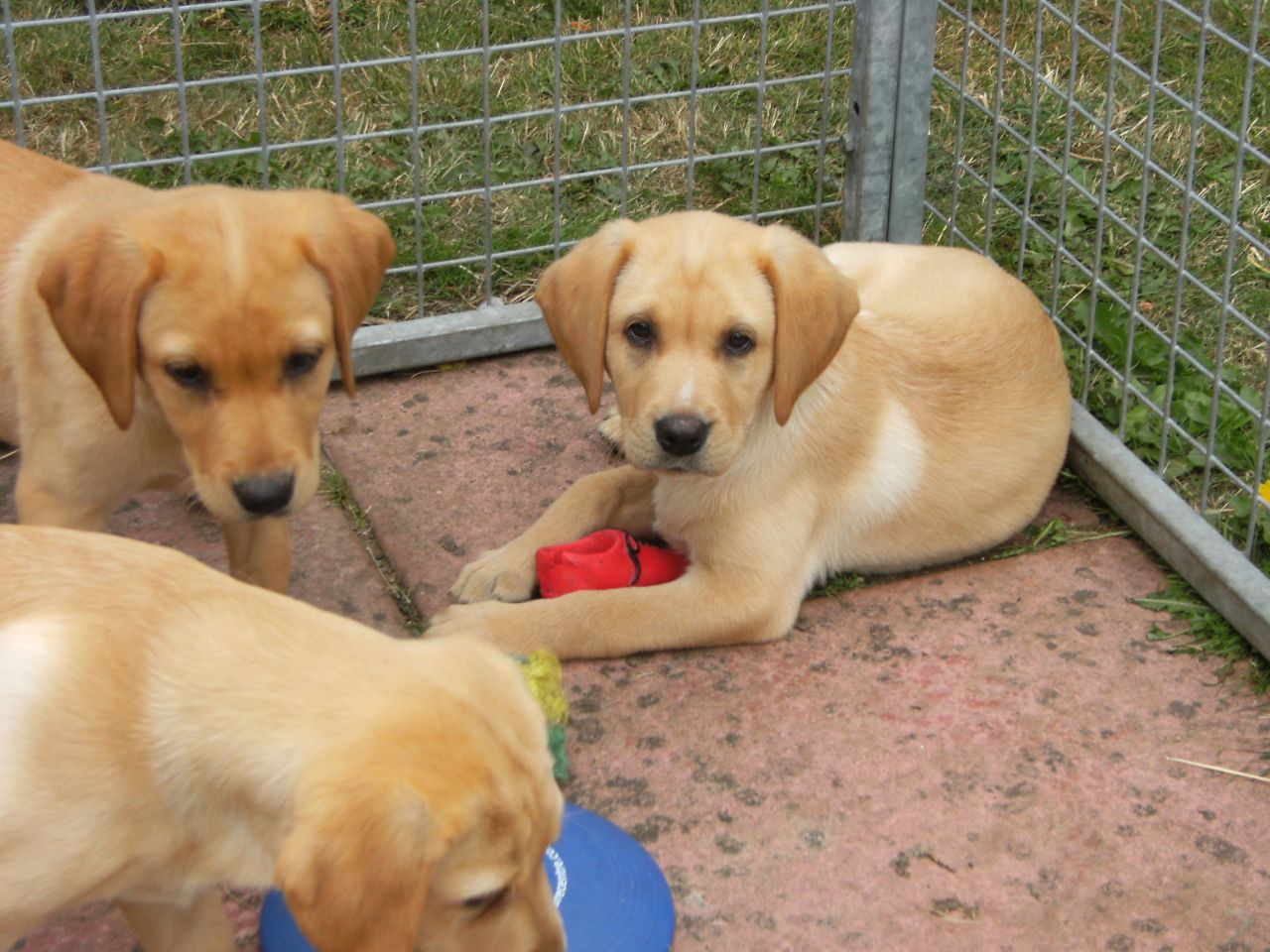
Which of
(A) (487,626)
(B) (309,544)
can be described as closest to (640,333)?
(A) (487,626)

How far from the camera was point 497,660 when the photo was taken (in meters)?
2.51

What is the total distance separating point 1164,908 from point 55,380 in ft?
8.11

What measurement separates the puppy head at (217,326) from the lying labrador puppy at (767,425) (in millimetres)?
660

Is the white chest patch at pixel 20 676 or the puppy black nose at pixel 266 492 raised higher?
the white chest patch at pixel 20 676

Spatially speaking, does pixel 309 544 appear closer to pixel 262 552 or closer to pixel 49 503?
pixel 262 552

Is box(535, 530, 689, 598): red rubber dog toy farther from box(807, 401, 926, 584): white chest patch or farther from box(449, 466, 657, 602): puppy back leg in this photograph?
box(807, 401, 926, 584): white chest patch

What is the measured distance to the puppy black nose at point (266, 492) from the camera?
10.7ft

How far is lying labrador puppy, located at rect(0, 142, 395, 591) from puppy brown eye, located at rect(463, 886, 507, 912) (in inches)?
46.2

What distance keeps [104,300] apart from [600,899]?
1.48 metres

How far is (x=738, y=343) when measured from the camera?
3721 mm

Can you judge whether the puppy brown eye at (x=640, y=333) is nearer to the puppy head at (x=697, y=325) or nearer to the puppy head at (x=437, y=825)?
the puppy head at (x=697, y=325)

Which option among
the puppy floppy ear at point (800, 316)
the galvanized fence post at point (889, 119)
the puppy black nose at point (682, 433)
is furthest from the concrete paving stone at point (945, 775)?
the galvanized fence post at point (889, 119)

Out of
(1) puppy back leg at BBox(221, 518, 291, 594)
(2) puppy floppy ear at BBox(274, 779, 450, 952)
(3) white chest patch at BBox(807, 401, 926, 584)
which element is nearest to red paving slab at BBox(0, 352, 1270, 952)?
(3) white chest patch at BBox(807, 401, 926, 584)

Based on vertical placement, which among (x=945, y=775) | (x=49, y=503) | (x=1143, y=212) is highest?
(x=1143, y=212)
